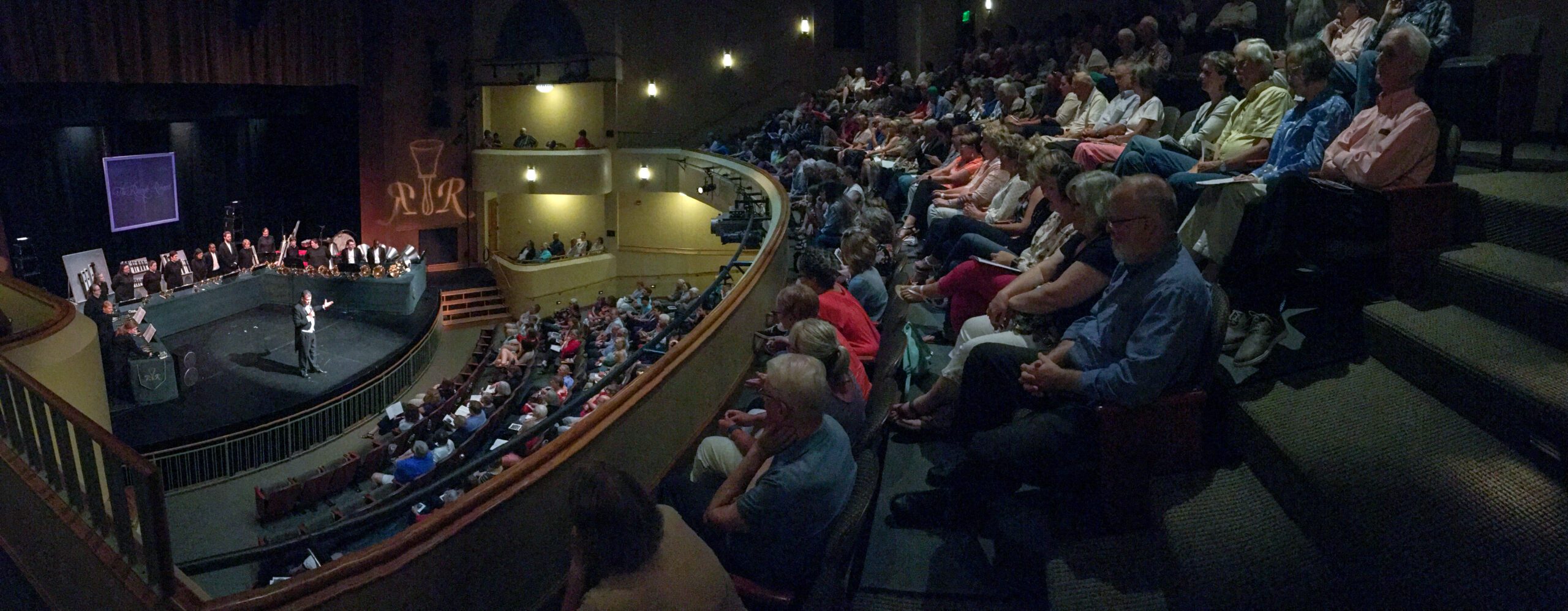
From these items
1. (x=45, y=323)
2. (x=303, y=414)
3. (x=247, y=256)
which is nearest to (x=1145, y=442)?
(x=45, y=323)

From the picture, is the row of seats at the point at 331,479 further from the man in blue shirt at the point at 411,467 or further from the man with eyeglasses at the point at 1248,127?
the man with eyeglasses at the point at 1248,127

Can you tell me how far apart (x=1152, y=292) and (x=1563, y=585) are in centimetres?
100

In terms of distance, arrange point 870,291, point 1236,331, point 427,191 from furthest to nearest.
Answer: point 427,191
point 870,291
point 1236,331

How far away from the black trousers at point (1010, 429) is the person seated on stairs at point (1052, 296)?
0.13 m

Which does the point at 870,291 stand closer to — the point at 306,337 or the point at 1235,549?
the point at 1235,549

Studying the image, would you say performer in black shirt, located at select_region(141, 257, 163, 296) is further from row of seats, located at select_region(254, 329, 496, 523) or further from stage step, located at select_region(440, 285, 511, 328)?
row of seats, located at select_region(254, 329, 496, 523)

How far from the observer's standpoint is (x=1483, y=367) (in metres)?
2.16

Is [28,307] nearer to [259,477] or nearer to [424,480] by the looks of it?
[259,477]

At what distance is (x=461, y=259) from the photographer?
17.4m

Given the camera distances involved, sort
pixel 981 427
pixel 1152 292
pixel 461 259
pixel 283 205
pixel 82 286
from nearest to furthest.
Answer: pixel 1152 292 < pixel 981 427 < pixel 82 286 < pixel 283 205 < pixel 461 259

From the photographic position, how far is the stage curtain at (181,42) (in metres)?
10.2

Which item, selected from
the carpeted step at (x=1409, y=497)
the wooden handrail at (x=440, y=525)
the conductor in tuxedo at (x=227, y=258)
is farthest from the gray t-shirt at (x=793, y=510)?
the conductor in tuxedo at (x=227, y=258)

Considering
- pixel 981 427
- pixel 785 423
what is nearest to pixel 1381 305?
pixel 981 427

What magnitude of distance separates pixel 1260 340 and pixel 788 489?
5.32 feet
